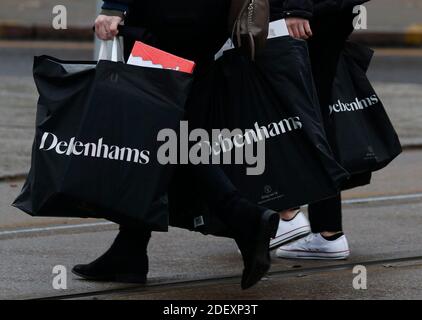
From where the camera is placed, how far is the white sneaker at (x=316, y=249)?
18.3 feet

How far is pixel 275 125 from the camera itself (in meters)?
4.85

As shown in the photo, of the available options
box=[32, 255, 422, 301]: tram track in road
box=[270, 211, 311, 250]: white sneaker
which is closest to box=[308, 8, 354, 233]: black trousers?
box=[270, 211, 311, 250]: white sneaker

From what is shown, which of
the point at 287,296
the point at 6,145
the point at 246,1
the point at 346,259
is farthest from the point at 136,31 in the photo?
the point at 6,145

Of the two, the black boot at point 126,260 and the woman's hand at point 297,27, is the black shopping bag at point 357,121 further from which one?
the black boot at point 126,260

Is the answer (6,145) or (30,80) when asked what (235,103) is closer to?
(6,145)

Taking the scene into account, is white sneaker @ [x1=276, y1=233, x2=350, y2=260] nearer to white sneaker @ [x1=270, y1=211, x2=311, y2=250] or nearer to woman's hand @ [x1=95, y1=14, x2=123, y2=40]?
white sneaker @ [x1=270, y1=211, x2=311, y2=250]

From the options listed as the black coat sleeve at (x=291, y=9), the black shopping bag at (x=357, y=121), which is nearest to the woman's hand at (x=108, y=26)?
the black coat sleeve at (x=291, y=9)

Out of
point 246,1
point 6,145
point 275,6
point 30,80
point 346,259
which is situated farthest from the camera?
point 30,80

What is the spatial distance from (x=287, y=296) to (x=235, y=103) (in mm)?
806

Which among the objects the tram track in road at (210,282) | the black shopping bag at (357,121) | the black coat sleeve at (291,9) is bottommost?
the tram track in road at (210,282)

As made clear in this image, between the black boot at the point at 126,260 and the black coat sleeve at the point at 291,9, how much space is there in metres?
1.05

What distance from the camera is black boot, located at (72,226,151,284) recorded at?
4988 mm

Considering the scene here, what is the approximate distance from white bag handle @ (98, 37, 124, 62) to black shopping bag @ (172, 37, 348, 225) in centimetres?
39

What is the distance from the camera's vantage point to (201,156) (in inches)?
186
